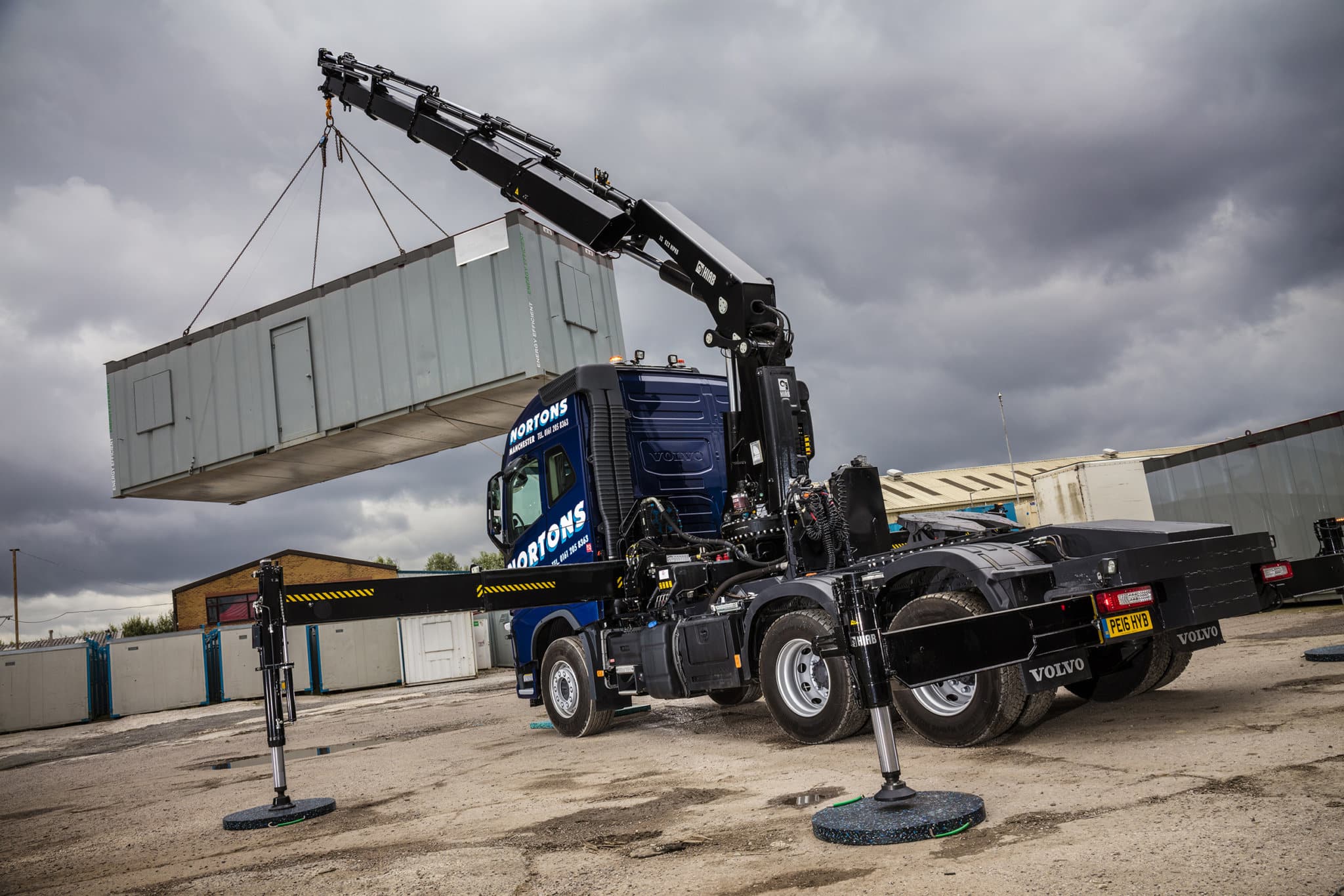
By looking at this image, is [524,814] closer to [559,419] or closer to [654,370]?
[559,419]

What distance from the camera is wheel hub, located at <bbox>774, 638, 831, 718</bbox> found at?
19.6 feet

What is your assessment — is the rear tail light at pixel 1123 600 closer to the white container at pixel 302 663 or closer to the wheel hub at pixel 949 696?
the wheel hub at pixel 949 696

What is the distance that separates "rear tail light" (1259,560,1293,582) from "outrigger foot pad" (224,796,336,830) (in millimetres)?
5519

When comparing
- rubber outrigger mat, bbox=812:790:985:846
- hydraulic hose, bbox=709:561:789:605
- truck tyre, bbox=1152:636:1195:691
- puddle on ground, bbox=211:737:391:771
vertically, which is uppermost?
hydraulic hose, bbox=709:561:789:605

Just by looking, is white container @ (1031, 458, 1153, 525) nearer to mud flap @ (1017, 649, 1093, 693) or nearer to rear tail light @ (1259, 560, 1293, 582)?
rear tail light @ (1259, 560, 1293, 582)

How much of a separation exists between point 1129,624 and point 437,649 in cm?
2048

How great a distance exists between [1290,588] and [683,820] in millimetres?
3833

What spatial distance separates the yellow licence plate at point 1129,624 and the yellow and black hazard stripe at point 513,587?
4210 millimetres

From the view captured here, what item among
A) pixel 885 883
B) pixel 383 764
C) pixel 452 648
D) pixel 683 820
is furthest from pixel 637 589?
pixel 452 648

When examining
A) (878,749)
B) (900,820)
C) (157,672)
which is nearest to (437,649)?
(157,672)

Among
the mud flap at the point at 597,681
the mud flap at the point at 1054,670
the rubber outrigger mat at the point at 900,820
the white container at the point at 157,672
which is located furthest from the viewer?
the white container at the point at 157,672

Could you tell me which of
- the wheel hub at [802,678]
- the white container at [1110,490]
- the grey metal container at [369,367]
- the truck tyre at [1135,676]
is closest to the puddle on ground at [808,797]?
the wheel hub at [802,678]

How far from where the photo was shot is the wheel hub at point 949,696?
511cm

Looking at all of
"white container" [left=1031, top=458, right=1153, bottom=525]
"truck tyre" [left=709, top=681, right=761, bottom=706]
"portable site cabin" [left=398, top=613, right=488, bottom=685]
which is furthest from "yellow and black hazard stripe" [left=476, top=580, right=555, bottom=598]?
"portable site cabin" [left=398, top=613, right=488, bottom=685]
